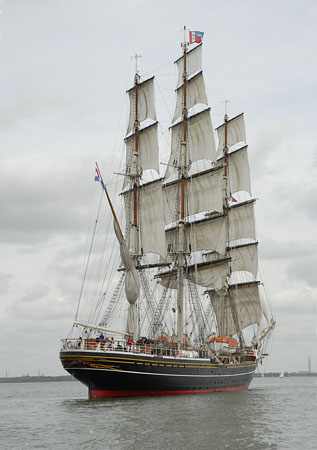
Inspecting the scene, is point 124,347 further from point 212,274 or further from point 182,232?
point 212,274

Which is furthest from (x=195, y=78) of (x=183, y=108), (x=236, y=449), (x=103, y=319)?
(x=236, y=449)

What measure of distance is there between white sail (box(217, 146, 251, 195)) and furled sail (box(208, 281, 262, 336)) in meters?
12.9

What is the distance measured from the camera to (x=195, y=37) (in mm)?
67188

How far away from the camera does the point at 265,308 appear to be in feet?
255

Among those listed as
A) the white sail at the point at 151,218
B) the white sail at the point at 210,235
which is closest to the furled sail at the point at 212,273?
the white sail at the point at 210,235

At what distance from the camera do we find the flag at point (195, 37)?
66938 millimetres

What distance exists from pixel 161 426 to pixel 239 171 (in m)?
51.8

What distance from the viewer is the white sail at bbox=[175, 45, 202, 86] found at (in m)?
67.6

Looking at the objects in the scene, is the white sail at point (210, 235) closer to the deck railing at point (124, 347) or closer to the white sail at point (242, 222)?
the white sail at point (242, 222)

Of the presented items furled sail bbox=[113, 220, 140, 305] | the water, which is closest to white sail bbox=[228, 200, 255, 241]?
furled sail bbox=[113, 220, 140, 305]

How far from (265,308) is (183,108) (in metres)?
28.9

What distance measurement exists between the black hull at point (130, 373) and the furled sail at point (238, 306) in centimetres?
2346

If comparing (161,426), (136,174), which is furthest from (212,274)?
(161,426)

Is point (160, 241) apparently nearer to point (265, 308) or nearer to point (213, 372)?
point (213, 372)
